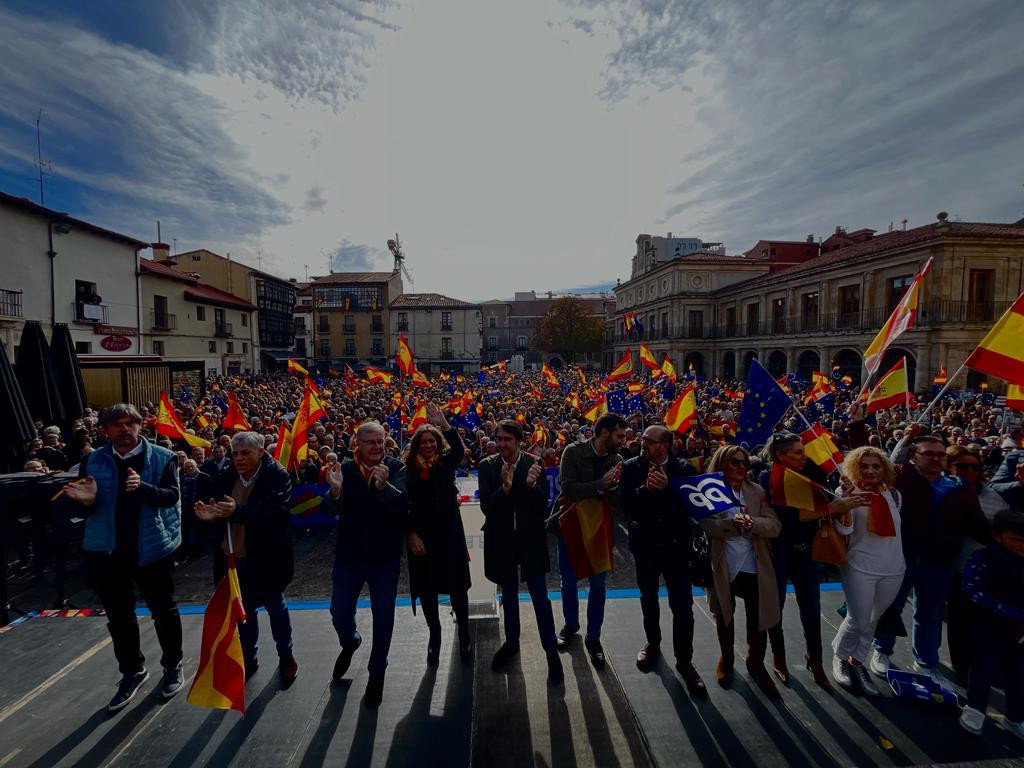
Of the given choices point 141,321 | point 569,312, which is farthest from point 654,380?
point 569,312

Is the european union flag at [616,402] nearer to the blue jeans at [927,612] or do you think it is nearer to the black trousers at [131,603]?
the blue jeans at [927,612]

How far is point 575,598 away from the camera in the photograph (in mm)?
3805

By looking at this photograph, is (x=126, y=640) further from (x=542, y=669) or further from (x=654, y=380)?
(x=654, y=380)

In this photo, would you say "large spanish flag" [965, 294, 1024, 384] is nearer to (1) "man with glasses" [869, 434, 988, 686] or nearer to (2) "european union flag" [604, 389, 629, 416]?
(1) "man with glasses" [869, 434, 988, 686]

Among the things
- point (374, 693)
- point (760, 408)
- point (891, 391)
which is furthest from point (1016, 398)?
point (374, 693)

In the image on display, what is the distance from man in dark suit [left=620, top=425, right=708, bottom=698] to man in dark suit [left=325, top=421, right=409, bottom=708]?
5.54ft

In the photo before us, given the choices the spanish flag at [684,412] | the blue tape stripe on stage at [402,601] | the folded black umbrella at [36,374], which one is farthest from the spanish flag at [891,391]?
the folded black umbrella at [36,374]

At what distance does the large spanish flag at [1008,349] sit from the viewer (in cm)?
426

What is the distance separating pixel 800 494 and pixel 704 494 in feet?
2.36

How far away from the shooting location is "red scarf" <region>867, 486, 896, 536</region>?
3.08 meters

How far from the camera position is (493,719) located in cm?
292

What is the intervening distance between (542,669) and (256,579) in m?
2.19

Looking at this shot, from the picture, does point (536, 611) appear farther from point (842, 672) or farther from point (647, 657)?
point (842, 672)

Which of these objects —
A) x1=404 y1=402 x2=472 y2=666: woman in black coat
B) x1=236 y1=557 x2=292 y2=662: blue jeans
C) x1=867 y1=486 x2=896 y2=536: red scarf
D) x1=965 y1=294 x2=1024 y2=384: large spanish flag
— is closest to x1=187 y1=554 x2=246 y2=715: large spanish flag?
x1=236 y1=557 x2=292 y2=662: blue jeans
